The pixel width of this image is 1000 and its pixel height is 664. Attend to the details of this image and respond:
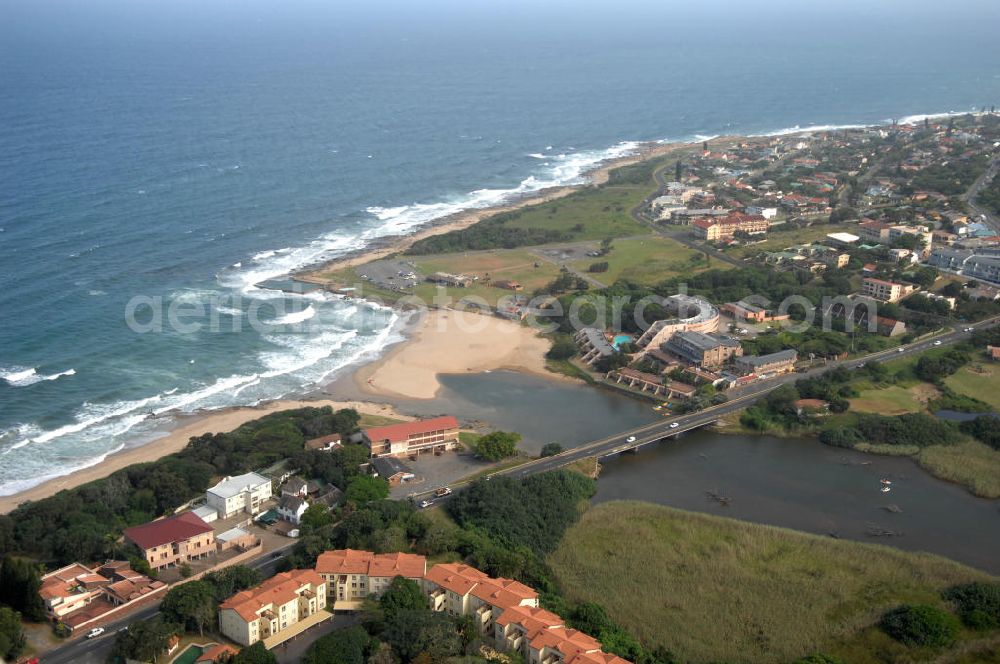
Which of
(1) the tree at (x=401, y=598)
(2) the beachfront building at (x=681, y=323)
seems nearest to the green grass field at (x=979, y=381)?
(2) the beachfront building at (x=681, y=323)

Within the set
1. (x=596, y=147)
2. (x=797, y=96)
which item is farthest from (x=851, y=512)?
(x=797, y=96)

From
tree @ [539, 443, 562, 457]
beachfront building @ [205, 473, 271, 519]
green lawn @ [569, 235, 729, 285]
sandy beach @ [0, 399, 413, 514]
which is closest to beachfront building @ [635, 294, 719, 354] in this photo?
green lawn @ [569, 235, 729, 285]

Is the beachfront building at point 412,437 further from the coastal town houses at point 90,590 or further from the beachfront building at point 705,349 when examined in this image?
the beachfront building at point 705,349

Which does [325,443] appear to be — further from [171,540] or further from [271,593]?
[271,593]

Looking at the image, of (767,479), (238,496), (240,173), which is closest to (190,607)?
(238,496)

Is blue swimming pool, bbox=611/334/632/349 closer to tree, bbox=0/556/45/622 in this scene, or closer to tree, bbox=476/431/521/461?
tree, bbox=476/431/521/461
